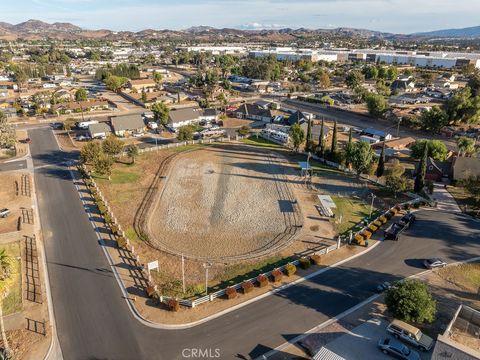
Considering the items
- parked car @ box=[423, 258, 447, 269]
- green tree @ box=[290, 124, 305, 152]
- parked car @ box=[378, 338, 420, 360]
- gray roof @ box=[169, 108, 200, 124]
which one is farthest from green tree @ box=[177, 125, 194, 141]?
parked car @ box=[378, 338, 420, 360]

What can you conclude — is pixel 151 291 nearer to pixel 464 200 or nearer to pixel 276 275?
pixel 276 275

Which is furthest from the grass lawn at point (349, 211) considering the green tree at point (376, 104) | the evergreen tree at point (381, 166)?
the green tree at point (376, 104)

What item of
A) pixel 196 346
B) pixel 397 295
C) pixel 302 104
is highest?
pixel 302 104

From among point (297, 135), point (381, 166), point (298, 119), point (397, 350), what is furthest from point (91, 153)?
point (298, 119)

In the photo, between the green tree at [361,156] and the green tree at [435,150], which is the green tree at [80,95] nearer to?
the green tree at [361,156]

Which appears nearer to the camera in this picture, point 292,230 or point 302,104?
point 292,230

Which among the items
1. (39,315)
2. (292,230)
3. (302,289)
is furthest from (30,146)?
(302,289)

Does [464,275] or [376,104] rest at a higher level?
[376,104]

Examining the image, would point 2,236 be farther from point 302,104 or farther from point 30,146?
point 302,104
